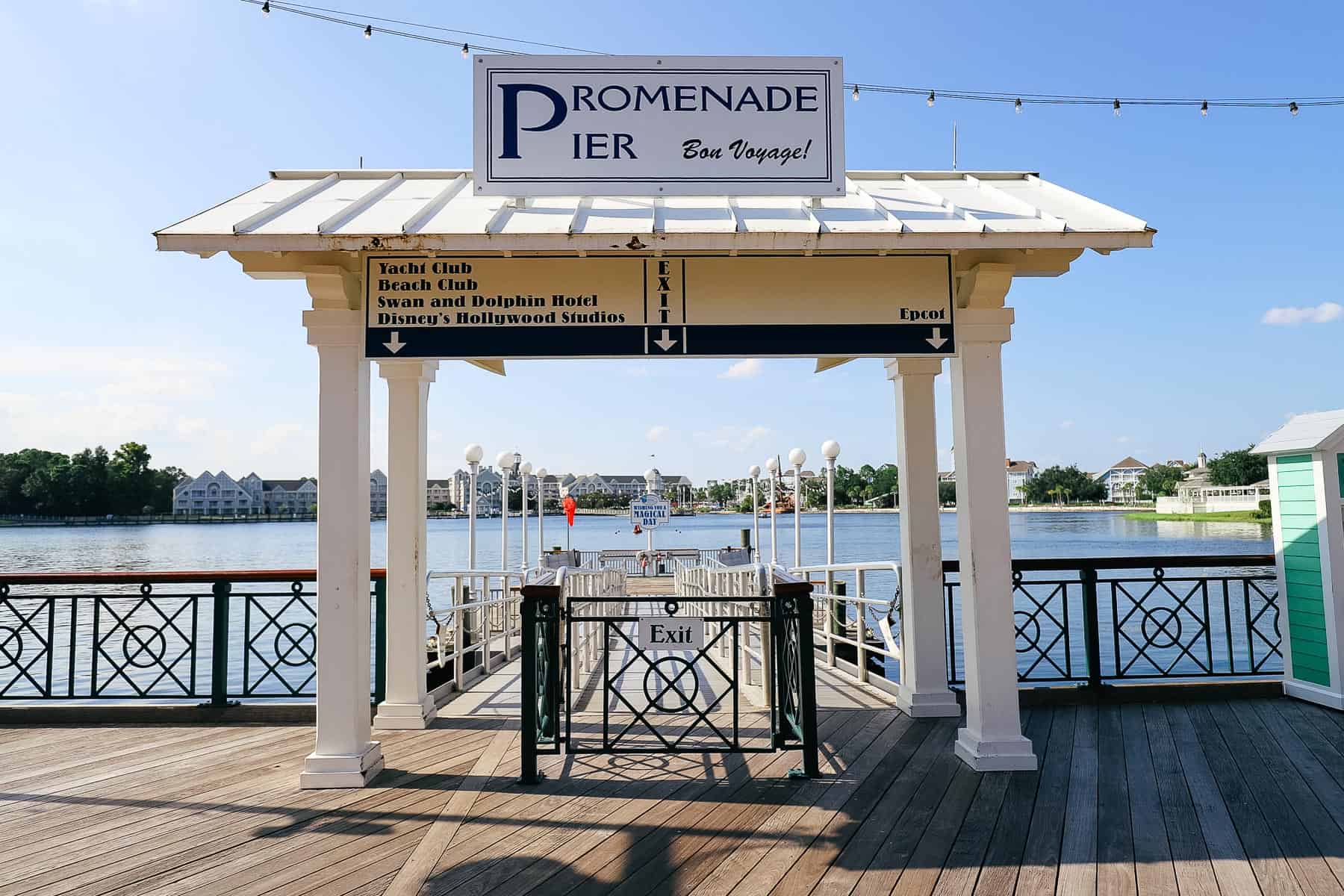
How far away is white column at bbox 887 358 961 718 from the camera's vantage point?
5.33 m

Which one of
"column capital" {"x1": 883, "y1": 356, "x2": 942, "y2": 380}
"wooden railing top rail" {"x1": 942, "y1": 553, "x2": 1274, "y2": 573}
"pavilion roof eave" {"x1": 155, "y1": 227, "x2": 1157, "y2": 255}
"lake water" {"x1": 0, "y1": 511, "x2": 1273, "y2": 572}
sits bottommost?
"lake water" {"x1": 0, "y1": 511, "x2": 1273, "y2": 572}

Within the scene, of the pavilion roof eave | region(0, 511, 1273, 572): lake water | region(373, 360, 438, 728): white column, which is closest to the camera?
the pavilion roof eave

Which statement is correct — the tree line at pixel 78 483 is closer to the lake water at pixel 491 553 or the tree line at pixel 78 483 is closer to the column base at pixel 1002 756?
the lake water at pixel 491 553

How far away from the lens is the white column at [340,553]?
13.3ft

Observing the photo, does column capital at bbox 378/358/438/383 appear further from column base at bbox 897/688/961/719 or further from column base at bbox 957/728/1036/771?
column base at bbox 957/728/1036/771

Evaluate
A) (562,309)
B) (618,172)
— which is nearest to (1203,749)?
(562,309)

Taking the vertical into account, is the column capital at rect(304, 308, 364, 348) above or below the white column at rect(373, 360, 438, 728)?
above

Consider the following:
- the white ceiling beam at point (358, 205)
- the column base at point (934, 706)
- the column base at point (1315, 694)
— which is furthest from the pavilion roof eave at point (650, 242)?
the column base at point (1315, 694)

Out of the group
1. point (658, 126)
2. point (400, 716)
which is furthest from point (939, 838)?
point (658, 126)

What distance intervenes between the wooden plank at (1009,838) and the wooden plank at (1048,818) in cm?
2

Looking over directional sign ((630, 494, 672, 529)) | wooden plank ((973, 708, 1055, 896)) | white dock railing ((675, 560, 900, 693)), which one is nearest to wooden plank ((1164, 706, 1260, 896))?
wooden plank ((973, 708, 1055, 896))

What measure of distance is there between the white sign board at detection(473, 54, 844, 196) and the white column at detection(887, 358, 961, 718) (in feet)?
5.68

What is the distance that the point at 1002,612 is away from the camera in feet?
13.9

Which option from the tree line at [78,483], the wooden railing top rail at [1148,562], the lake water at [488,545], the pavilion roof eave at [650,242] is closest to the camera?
the pavilion roof eave at [650,242]
